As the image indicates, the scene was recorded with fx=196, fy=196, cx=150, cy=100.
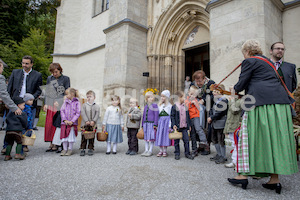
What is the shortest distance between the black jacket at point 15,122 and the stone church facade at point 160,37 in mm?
5152

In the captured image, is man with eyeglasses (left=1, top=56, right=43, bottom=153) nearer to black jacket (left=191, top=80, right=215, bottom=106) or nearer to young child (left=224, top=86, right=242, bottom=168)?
black jacket (left=191, top=80, right=215, bottom=106)

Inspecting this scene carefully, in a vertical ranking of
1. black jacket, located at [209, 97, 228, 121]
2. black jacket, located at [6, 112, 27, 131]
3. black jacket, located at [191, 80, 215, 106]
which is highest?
black jacket, located at [191, 80, 215, 106]

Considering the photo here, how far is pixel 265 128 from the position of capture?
6.82ft

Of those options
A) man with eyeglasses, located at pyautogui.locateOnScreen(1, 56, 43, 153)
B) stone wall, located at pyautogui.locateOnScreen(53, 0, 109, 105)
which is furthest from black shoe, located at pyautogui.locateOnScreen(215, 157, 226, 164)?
stone wall, located at pyautogui.locateOnScreen(53, 0, 109, 105)

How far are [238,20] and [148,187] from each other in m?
5.66

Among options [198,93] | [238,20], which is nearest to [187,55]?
[238,20]

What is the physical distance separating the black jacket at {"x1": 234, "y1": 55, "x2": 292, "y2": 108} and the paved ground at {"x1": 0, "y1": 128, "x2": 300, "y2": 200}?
1.01 m

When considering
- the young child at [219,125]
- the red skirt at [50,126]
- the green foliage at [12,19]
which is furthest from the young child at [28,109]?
the green foliage at [12,19]

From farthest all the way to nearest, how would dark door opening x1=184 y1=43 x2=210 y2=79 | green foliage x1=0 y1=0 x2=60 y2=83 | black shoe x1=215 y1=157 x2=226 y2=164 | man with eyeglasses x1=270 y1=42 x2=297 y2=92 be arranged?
green foliage x1=0 y1=0 x2=60 y2=83 → dark door opening x1=184 y1=43 x2=210 y2=79 → black shoe x1=215 y1=157 x2=226 y2=164 → man with eyeglasses x1=270 y1=42 x2=297 y2=92

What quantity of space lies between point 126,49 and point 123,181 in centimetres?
752

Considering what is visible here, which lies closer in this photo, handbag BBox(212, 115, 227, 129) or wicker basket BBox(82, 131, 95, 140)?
handbag BBox(212, 115, 227, 129)

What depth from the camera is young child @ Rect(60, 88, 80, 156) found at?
4.01 metres

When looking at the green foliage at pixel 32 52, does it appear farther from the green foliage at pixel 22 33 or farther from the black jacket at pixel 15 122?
the black jacket at pixel 15 122

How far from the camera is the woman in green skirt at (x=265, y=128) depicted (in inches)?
79.8
